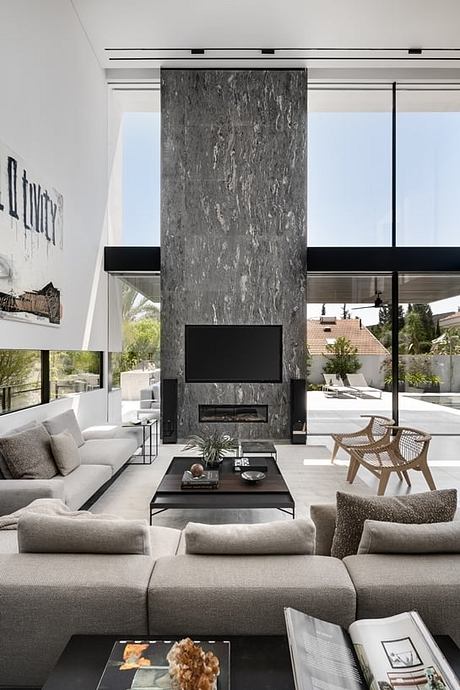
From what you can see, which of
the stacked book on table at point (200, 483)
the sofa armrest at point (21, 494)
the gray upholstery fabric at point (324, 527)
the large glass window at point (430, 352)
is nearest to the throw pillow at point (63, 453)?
the sofa armrest at point (21, 494)

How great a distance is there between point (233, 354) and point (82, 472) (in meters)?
3.50

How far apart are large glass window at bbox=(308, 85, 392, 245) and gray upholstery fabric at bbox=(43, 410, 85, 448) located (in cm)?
449

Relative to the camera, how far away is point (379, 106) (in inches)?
304

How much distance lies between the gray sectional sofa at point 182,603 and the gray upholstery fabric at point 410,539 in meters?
0.13

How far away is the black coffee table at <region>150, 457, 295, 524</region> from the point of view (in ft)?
11.4

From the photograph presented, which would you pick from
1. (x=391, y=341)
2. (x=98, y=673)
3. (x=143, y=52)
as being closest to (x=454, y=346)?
(x=391, y=341)

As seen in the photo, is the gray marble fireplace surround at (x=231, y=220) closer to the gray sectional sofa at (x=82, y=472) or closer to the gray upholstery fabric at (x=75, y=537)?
the gray sectional sofa at (x=82, y=472)

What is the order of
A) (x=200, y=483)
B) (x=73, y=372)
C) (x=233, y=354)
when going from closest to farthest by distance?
(x=200, y=483) → (x=73, y=372) → (x=233, y=354)

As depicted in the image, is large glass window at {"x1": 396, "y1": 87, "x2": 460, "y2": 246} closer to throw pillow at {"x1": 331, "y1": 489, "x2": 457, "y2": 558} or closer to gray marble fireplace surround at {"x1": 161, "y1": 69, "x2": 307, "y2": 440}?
gray marble fireplace surround at {"x1": 161, "y1": 69, "x2": 307, "y2": 440}

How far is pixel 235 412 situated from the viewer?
7199 mm

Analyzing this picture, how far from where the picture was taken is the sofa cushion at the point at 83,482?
3.55 m

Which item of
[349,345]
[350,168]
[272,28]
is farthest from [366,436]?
[272,28]

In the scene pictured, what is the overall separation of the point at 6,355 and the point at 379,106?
22.2ft

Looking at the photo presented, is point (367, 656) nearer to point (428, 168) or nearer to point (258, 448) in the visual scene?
point (258, 448)
